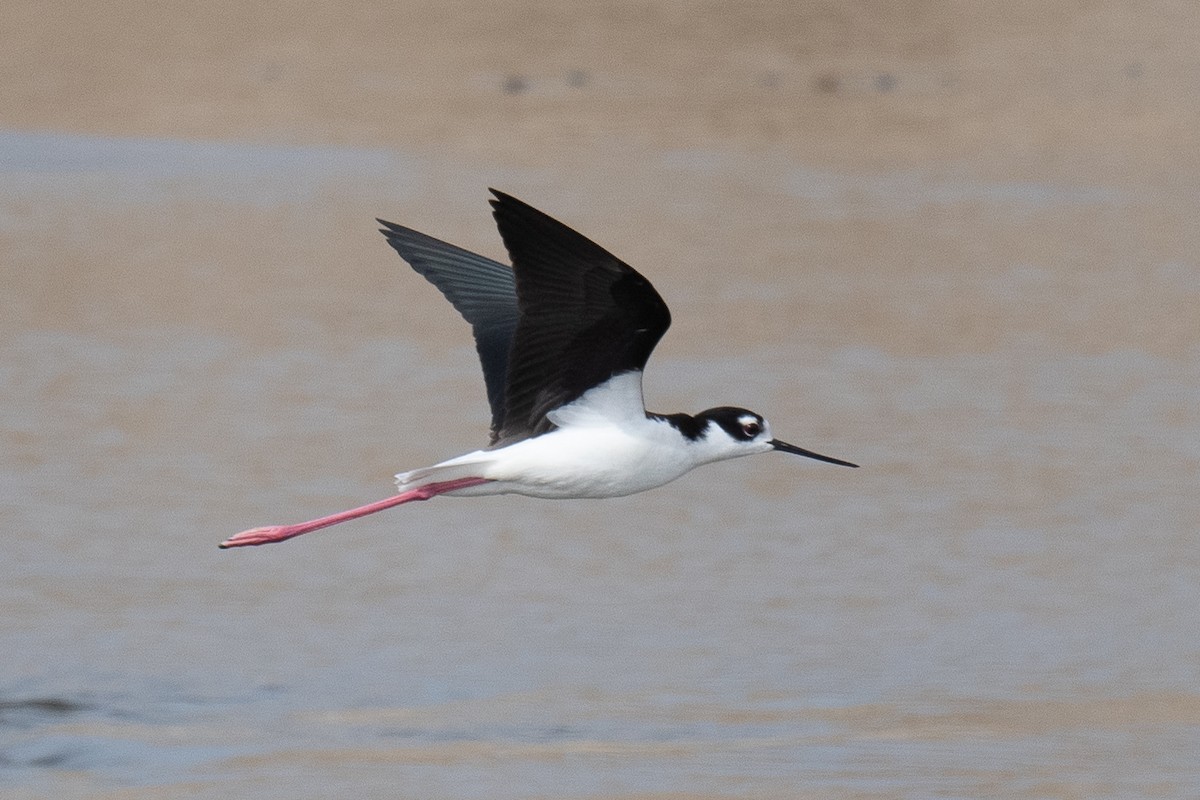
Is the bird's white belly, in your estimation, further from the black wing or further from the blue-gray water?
the blue-gray water

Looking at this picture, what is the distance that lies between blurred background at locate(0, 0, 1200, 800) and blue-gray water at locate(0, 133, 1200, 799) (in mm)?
20

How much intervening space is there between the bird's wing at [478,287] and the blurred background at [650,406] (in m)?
0.80

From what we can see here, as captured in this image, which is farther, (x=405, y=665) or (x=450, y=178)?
(x=450, y=178)

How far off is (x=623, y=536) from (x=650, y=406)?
120cm

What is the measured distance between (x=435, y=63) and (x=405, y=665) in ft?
33.8

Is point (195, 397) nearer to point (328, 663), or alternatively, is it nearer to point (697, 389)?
point (697, 389)

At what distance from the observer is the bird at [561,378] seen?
4.75 m

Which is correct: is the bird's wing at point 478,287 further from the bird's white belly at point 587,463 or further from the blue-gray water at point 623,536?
the blue-gray water at point 623,536

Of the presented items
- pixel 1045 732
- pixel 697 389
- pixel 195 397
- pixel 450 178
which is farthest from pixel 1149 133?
pixel 1045 732

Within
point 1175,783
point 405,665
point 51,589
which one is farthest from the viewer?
point 51,589

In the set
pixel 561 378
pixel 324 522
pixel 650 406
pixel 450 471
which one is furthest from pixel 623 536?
pixel 561 378

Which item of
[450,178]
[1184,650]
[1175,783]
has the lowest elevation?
[1175,783]

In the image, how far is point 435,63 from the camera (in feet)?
51.1

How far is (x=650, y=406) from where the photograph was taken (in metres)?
8.02
